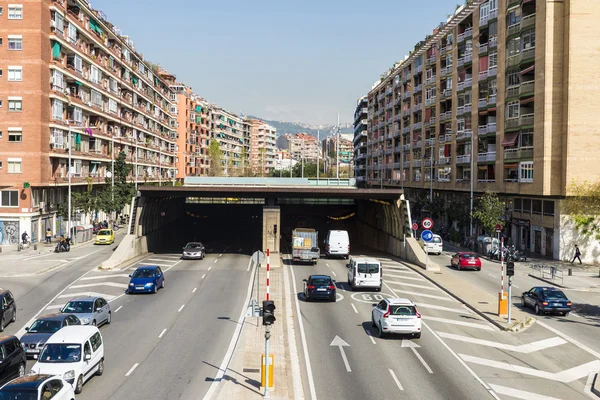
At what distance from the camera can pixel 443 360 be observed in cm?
2189

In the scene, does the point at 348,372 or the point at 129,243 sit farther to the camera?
the point at 129,243

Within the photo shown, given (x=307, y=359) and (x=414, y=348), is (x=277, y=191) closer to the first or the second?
(x=414, y=348)

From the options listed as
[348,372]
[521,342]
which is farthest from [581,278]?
[348,372]

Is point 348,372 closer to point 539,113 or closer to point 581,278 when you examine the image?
point 581,278

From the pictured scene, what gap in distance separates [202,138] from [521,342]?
13652cm

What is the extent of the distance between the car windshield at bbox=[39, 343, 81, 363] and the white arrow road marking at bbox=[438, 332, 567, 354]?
1562 centimetres

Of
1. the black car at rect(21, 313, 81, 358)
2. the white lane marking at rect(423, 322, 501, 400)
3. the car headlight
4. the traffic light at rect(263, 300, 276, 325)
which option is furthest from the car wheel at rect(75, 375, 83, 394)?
the white lane marking at rect(423, 322, 501, 400)

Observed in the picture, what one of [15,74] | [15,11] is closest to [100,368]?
[15,74]

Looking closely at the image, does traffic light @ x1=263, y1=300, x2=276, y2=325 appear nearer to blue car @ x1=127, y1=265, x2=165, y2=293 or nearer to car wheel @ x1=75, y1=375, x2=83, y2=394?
car wheel @ x1=75, y1=375, x2=83, y2=394

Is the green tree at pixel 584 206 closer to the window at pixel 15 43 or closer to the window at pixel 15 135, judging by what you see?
the window at pixel 15 135

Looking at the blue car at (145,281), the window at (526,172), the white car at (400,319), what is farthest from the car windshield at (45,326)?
the window at (526,172)

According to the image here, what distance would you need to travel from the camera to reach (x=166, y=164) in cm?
12400

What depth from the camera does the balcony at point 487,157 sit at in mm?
66438

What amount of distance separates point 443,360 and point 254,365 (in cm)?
725
